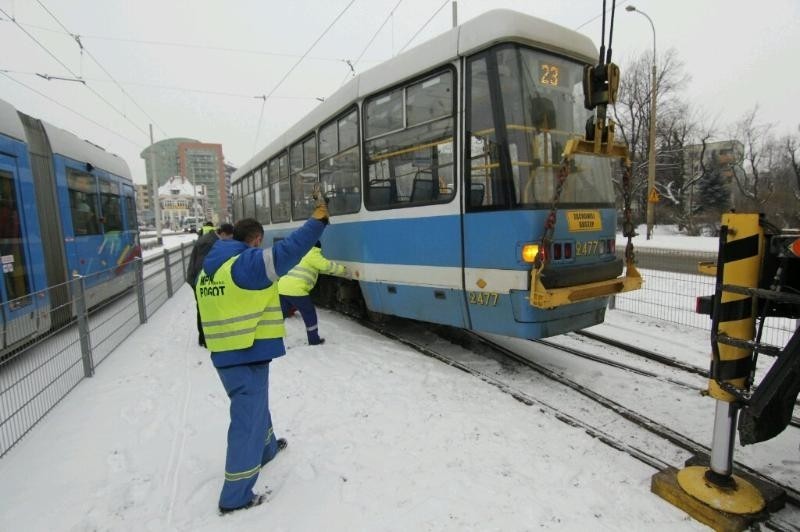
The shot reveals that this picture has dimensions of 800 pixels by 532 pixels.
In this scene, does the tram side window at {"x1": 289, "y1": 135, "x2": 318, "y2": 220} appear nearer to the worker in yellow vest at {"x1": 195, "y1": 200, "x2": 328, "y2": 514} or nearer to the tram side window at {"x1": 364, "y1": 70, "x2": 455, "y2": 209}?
the tram side window at {"x1": 364, "y1": 70, "x2": 455, "y2": 209}

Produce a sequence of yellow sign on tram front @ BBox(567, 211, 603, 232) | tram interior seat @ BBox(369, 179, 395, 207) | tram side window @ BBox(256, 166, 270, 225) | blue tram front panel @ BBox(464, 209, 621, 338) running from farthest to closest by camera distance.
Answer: tram side window @ BBox(256, 166, 270, 225) → tram interior seat @ BBox(369, 179, 395, 207) → yellow sign on tram front @ BBox(567, 211, 603, 232) → blue tram front panel @ BBox(464, 209, 621, 338)

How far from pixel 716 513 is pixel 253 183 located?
11.1m

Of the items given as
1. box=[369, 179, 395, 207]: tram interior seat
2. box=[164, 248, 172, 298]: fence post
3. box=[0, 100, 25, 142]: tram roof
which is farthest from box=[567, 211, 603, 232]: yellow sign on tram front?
box=[164, 248, 172, 298]: fence post

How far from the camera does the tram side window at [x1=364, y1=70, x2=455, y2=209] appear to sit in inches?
186

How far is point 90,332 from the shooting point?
5.20 meters

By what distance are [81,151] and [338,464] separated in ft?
26.5

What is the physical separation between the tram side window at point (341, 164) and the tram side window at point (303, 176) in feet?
1.25

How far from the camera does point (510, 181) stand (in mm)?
4266

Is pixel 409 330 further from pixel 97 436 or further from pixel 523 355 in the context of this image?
pixel 97 436

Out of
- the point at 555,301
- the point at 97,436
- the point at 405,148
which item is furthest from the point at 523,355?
the point at 97,436

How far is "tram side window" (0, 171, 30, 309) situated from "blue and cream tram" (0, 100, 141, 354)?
1cm

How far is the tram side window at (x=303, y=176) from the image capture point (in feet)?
24.2

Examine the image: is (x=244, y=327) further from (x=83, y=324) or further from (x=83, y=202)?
(x=83, y=202)

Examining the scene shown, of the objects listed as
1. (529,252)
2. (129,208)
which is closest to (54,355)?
(529,252)
